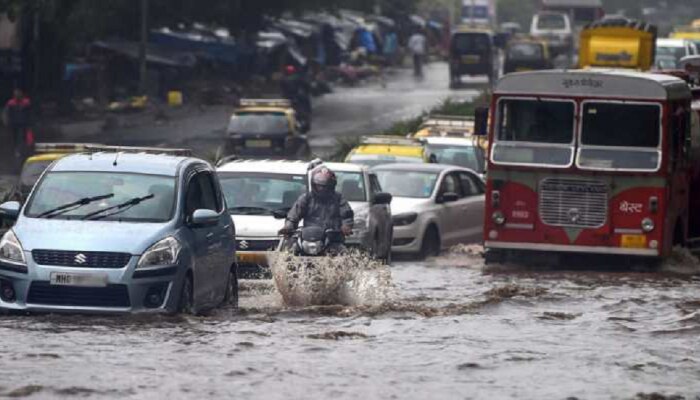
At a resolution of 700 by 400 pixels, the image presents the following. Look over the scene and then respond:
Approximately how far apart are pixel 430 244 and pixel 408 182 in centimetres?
124

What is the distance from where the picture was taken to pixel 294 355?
14.2m

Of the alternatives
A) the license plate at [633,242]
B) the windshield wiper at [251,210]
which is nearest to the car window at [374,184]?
the windshield wiper at [251,210]

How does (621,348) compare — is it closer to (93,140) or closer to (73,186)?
(73,186)

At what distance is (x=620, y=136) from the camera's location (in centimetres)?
2312

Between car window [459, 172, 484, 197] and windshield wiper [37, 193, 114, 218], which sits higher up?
windshield wiper [37, 193, 114, 218]

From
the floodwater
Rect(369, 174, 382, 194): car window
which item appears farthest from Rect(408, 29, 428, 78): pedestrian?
the floodwater

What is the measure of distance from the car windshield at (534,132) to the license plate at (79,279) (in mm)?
9424

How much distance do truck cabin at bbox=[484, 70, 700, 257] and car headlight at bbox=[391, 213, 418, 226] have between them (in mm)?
2046

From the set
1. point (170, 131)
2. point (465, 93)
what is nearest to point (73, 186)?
point (170, 131)

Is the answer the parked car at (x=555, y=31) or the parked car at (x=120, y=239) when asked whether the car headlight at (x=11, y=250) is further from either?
the parked car at (x=555, y=31)

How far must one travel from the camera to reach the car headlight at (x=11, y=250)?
15172 millimetres

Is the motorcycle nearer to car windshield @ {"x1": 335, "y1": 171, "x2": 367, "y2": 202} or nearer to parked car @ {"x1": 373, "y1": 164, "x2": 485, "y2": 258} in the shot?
car windshield @ {"x1": 335, "y1": 171, "x2": 367, "y2": 202}

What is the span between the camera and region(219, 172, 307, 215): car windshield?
21.4 metres

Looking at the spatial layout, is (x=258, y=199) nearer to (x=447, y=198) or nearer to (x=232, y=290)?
(x=232, y=290)
